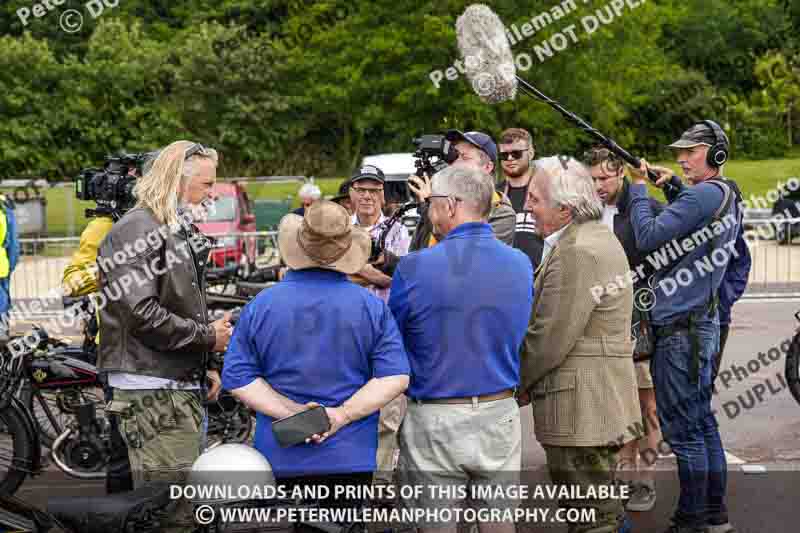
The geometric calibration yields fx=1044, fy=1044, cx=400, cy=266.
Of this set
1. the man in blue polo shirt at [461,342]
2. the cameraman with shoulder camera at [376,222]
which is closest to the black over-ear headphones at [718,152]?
the man in blue polo shirt at [461,342]

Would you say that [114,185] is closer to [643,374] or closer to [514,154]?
[514,154]

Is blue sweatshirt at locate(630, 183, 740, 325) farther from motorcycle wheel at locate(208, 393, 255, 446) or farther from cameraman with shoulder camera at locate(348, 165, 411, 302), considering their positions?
motorcycle wheel at locate(208, 393, 255, 446)

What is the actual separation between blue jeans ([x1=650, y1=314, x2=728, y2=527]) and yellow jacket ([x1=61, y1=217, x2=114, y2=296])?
3.05 meters

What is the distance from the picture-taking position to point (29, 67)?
33844mm

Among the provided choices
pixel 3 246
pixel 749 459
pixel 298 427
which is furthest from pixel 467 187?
pixel 3 246

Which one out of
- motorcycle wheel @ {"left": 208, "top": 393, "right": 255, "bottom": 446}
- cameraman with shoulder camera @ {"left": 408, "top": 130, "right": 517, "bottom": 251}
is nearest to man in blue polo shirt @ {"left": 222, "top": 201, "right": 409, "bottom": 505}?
cameraman with shoulder camera @ {"left": 408, "top": 130, "right": 517, "bottom": 251}

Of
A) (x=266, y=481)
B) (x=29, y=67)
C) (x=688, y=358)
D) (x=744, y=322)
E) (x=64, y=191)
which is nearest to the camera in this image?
(x=266, y=481)

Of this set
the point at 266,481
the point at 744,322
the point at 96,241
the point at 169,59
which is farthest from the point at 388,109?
the point at 266,481

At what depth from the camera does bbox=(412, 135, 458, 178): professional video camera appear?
5.59 metres

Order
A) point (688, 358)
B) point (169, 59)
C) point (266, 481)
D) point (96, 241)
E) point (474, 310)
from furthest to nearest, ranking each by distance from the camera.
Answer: point (169, 59)
point (96, 241)
point (688, 358)
point (474, 310)
point (266, 481)

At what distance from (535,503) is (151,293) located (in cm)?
279

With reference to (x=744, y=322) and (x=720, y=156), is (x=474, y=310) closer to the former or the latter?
(x=720, y=156)

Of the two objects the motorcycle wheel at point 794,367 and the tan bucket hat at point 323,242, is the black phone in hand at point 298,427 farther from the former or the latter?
the motorcycle wheel at point 794,367
